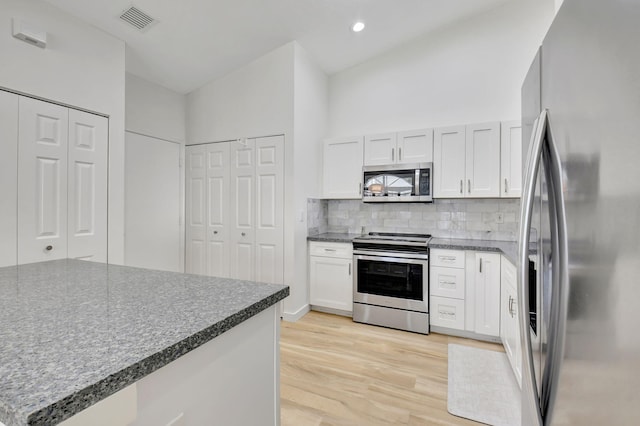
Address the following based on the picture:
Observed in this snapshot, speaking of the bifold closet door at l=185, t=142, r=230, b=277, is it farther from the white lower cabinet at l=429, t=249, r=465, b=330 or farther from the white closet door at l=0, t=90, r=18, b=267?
the white lower cabinet at l=429, t=249, r=465, b=330

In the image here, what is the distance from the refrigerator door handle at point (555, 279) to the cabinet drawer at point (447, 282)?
235 cm

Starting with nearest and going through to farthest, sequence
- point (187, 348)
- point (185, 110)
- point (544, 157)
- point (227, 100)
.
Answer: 1. point (187, 348)
2. point (544, 157)
3. point (227, 100)
4. point (185, 110)

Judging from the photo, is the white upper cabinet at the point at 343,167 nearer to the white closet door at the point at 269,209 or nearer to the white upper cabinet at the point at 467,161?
the white closet door at the point at 269,209

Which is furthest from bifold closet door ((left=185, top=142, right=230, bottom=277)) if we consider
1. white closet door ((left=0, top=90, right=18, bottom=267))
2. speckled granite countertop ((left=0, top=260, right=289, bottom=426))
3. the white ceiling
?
speckled granite countertop ((left=0, top=260, right=289, bottom=426))

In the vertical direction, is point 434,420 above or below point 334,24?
below

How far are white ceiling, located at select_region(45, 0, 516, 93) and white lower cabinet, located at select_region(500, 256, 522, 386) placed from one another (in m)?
Answer: 2.71

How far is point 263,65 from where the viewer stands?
3.58 metres

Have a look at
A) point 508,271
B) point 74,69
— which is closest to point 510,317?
point 508,271

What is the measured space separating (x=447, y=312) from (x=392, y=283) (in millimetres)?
593

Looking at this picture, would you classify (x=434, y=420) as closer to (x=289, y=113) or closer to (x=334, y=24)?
(x=289, y=113)

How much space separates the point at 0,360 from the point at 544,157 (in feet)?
4.14

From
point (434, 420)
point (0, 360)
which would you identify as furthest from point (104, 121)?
point (434, 420)

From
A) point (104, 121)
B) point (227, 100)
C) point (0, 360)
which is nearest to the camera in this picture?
point (0, 360)

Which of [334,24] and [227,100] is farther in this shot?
[227,100]
